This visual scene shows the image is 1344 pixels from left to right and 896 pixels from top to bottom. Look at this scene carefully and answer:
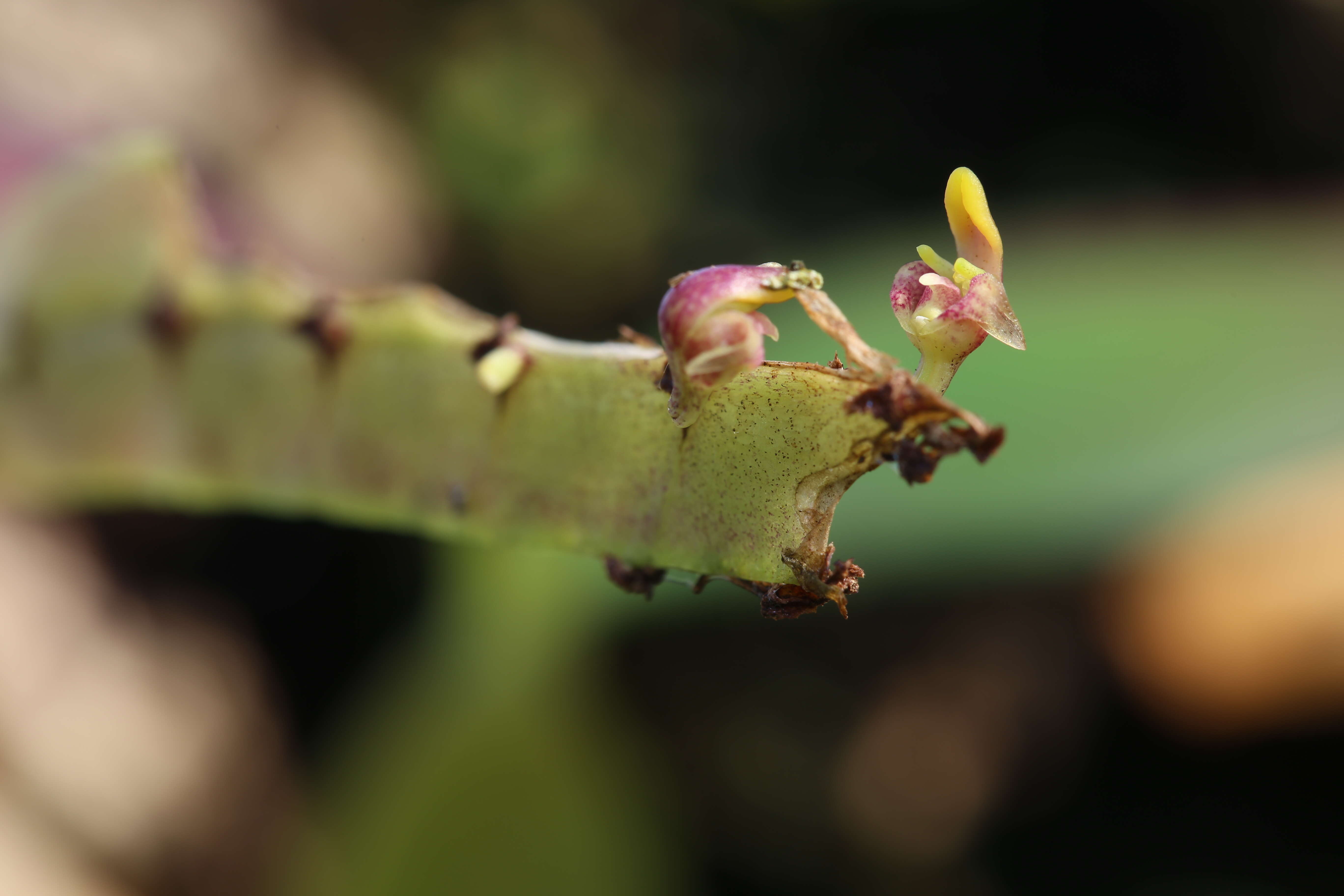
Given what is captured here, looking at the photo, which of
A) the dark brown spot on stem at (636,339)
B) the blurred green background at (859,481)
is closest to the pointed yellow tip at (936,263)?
the dark brown spot on stem at (636,339)

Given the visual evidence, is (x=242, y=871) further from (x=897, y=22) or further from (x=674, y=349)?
(x=897, y=22)

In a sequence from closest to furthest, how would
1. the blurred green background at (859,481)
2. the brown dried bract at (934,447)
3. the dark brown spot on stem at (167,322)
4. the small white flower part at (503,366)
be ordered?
the brown dried bract at (934,447)
the small white flower part at (503,366)
the dark brown spot on stem at (167,322)
the blurred green background at (859,481)

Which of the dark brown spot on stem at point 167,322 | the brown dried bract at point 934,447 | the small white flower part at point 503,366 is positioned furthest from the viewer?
the dark brown spot on stem at point 167,322

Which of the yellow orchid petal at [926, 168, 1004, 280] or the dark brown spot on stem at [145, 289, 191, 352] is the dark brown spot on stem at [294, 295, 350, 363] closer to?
the dark brown spot on stem at [145, 289, 191, 352]

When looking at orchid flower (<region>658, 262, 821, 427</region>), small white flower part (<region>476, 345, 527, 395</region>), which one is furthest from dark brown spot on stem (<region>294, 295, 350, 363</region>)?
orchid flower (<region>658, 262, 821, 427</region>)

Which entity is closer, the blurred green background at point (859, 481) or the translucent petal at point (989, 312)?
the translucent petal at point (989, 312)

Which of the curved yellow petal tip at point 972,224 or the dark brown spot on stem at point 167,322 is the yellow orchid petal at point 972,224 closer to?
the curved yellow petal tip at point 972,224

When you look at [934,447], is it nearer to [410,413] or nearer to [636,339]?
[636,339]
